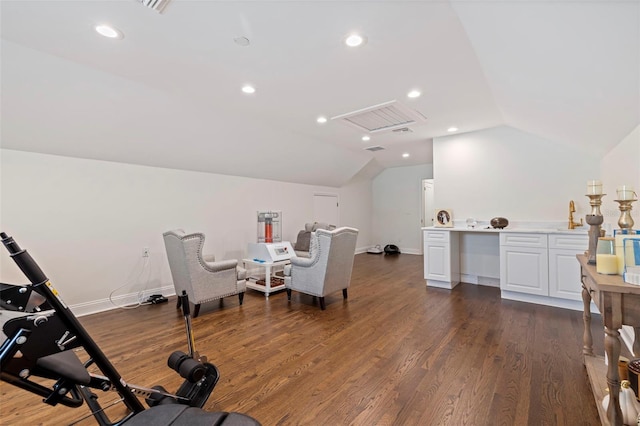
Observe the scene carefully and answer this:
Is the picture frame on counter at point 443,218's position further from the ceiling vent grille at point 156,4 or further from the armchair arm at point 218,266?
the ceiling vent grille at point 156,4

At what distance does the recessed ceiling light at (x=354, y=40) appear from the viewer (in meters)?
2.07

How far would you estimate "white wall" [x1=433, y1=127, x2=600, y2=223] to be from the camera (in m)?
3.93

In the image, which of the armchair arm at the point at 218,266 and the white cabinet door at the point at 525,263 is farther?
the white cabinet door at the point at 525,263

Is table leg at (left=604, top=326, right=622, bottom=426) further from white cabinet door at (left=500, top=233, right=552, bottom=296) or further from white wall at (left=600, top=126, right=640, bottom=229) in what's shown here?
white cabinet door at (left=500, top=233, right=552, bottom=296)

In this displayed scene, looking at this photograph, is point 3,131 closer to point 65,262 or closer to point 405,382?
point 65,262

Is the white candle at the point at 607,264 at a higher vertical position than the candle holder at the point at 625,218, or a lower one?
lower

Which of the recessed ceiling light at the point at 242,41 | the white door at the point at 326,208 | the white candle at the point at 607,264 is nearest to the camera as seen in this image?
the white candle at the point at 607,264

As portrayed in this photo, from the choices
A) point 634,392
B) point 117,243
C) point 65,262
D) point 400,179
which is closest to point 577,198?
point 634,392

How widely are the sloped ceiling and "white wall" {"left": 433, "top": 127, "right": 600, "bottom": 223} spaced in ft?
1.00

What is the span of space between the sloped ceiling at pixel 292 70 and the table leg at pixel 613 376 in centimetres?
141

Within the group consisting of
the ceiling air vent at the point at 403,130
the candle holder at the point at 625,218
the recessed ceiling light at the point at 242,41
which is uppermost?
the ceiling air vent at the point at 403,130

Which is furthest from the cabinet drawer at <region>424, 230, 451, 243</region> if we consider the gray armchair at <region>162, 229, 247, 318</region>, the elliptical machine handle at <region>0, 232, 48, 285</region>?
the elliptical machine handle at <region>0, 232, 48, 285</region>

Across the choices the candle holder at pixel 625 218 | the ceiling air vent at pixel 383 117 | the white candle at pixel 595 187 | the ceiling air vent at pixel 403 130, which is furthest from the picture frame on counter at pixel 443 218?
the candle holder at pixel 625 218

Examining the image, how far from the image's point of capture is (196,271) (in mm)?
3256
